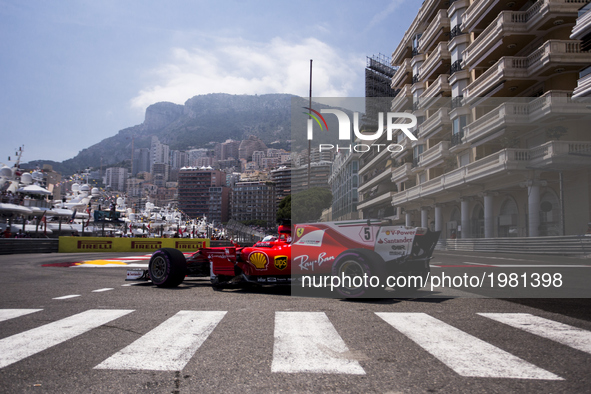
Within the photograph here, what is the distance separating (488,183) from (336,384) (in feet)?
37.4

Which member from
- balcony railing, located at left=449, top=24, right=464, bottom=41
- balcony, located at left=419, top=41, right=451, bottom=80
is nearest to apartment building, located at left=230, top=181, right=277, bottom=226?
→ balcony, located at left=419, top=41, right=451, bottom=80

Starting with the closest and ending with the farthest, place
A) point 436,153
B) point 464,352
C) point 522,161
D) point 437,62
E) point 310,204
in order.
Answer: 1. point 464,352
2. point 310,204
3. point 436,153
4. point 522,161
5. point 437,62

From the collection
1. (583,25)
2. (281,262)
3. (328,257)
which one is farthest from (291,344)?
(583,25)

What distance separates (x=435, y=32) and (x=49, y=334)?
39.4 metres

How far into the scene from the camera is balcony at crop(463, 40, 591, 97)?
18172 millimetres

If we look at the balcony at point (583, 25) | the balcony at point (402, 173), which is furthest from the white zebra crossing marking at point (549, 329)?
the balcony at point (583, 25)

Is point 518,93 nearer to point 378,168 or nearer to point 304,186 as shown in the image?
point 378,168

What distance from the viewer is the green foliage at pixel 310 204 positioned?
29.4 ft

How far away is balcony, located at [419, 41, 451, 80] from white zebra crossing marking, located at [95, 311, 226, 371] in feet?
111

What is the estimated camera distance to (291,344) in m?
3.87

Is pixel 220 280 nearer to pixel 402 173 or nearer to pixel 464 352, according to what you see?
pixel 464 352

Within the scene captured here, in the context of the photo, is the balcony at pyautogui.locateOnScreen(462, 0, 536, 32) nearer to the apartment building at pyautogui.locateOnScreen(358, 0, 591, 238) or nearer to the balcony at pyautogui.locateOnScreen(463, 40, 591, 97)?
the balcony at pyautogui.locateOnScreen(463, 40, 591, 97)

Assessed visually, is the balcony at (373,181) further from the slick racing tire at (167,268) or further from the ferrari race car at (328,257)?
Result: the slick racing tire at (167,268)

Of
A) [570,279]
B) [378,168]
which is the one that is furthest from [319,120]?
[570,279]
